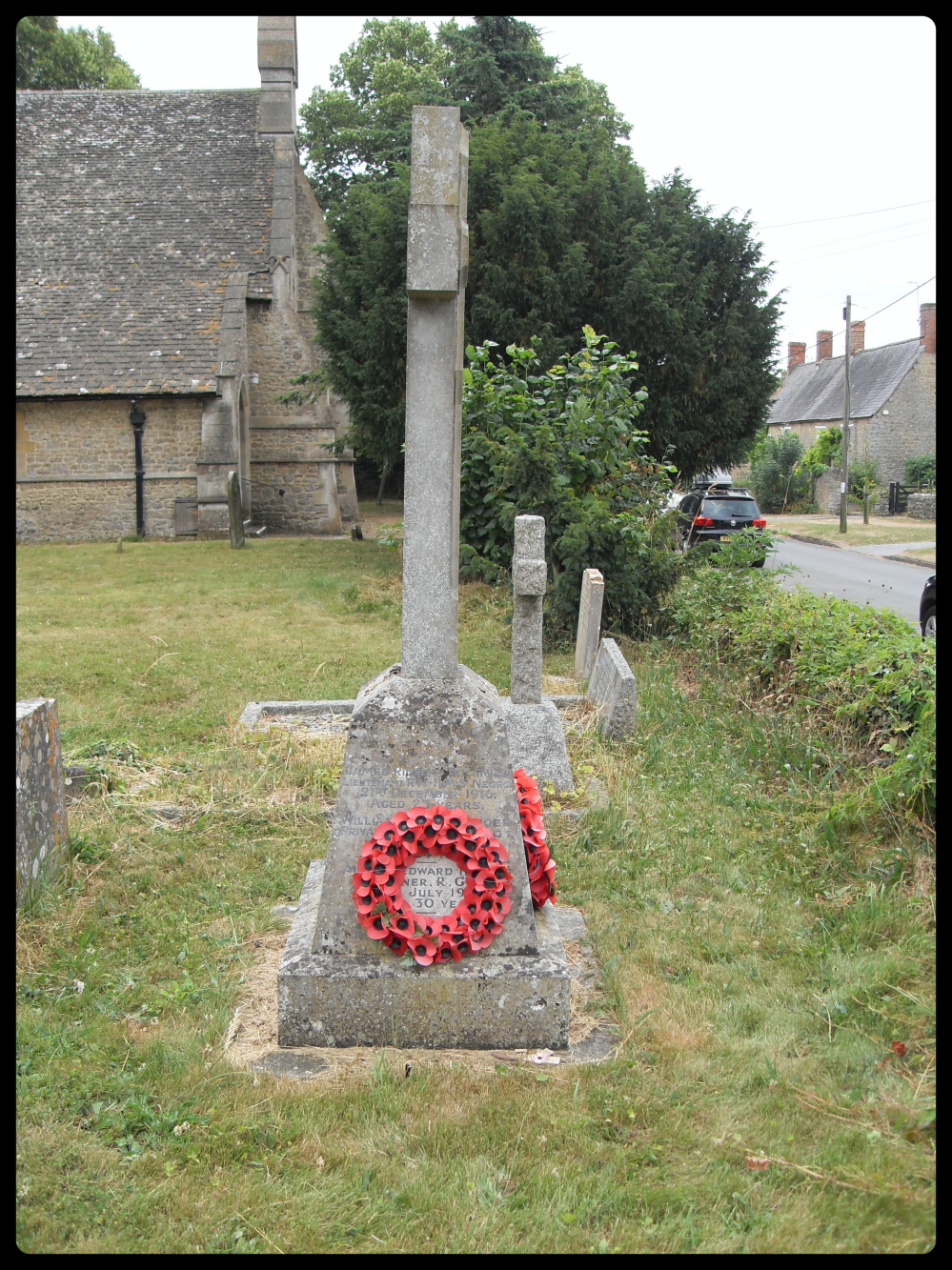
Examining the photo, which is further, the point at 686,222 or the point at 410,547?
the point at 686,222

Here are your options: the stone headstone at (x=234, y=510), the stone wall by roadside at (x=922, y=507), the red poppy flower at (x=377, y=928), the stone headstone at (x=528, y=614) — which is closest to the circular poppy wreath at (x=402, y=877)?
the red poppy flower at (x=377, y=928)

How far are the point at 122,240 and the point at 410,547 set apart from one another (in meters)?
23.6

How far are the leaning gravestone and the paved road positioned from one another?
7077 millimetres

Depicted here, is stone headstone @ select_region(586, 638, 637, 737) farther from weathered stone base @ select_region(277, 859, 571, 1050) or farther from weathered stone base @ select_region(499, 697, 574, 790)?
weathered stone base @ select_region(277, 859, 571, 1050)

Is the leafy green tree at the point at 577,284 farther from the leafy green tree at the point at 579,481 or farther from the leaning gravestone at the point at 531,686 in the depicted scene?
the leaning gravestone at the point at 531,686

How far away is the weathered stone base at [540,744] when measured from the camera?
251 inches

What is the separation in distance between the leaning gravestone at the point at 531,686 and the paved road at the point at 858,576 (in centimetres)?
708

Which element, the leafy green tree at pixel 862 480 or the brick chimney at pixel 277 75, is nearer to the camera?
the brick chimney at pixel 277 75

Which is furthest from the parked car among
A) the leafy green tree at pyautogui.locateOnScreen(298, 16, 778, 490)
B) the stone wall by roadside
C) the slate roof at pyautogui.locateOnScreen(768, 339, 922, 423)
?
the slate roof at pyautogui.locateOnScreen(768, 339, 922, 423)

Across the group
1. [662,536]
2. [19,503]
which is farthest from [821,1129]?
[19,503]

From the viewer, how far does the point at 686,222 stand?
17.9 m

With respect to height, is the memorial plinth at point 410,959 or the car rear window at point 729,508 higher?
the car rear window at point 729,508
